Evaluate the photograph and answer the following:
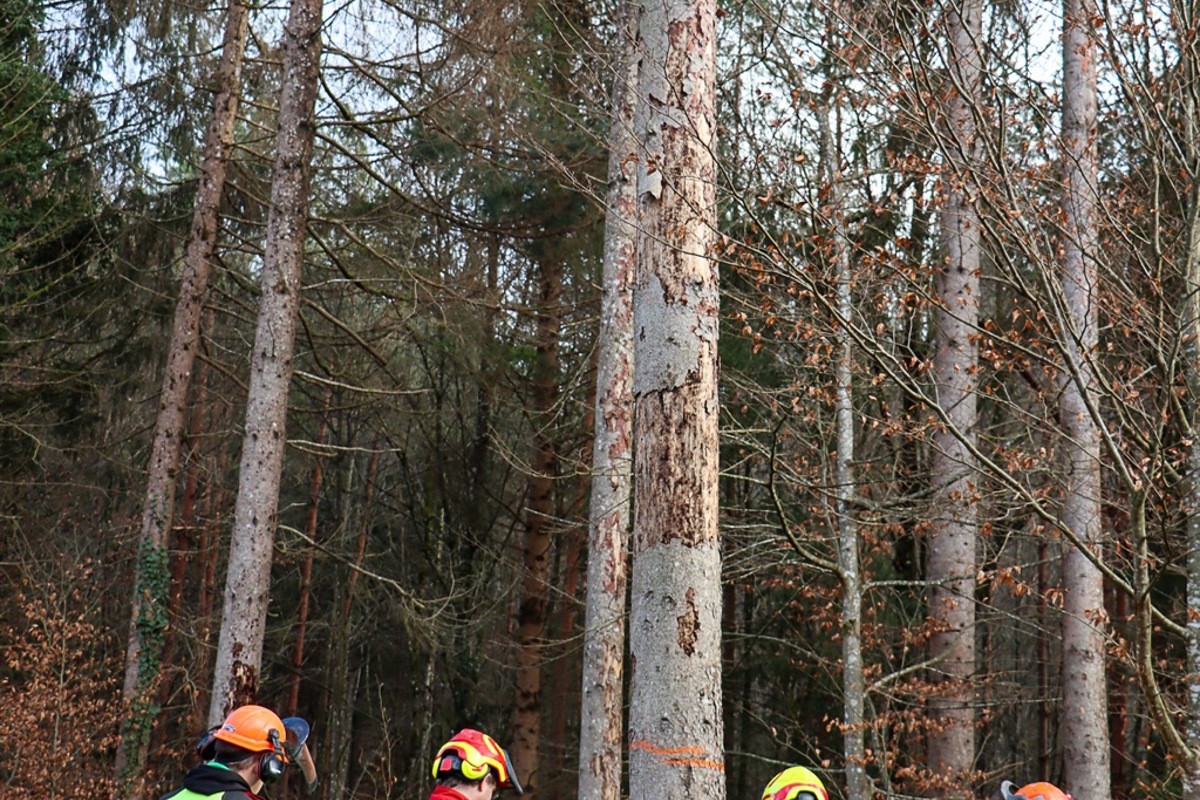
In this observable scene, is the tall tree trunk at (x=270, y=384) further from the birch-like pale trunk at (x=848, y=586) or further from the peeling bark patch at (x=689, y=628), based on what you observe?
the peeling bark patch at (x=689, y=628)

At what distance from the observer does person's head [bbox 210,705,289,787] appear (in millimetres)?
4348

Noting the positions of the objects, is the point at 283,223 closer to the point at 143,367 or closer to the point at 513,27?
the point at 513,27

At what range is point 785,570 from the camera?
14.0 metres

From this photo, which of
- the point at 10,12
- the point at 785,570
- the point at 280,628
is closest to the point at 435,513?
the point at 280,628

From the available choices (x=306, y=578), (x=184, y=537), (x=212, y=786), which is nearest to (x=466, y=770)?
(x=212, y=786)

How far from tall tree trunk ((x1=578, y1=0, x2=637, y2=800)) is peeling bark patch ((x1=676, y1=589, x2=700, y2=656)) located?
15.7 feet

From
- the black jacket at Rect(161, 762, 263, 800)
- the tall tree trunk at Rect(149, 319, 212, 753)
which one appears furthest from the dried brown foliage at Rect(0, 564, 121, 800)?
the black jacket at Rect(161, 762, 263, 800)

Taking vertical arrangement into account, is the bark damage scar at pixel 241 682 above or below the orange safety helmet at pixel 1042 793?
below

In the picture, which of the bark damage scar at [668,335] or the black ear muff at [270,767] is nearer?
the black ear muff at [270,767]

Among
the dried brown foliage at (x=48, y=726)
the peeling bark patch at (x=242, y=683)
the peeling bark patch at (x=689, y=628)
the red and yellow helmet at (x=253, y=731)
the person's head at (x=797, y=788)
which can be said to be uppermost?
the peeling bark patch at (x=689, y=628)

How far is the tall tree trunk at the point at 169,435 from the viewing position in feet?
39.8

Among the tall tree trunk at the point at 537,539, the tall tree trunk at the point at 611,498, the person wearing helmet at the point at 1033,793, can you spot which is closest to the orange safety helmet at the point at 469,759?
the person wearing helmet at the point at 1033,793

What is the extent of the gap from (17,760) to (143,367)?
22.6 feet

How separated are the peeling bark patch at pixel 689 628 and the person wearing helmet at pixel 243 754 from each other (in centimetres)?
170
